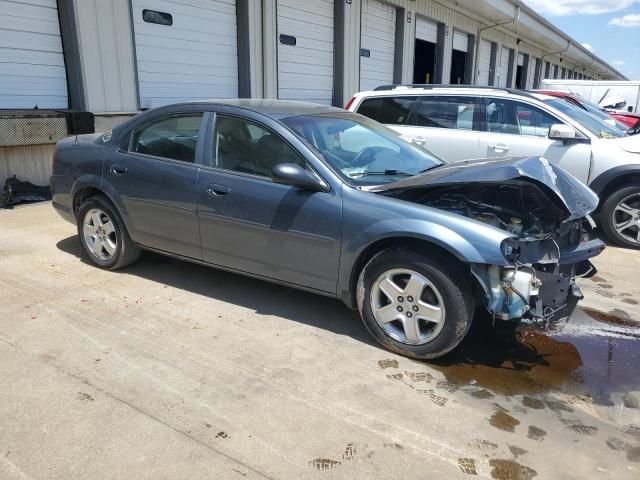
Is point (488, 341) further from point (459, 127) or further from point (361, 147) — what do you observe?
point (459, 127)

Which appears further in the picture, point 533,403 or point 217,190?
point 217,190

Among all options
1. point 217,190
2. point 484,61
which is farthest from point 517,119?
point 484,61

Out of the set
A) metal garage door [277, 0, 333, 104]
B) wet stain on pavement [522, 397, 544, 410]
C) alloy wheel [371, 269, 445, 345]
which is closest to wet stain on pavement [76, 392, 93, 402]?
alloy wheel [371, 269, 445, 345]

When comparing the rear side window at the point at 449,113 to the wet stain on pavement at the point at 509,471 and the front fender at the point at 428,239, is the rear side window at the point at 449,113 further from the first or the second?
the wet stain on pavement at the point at 509,471

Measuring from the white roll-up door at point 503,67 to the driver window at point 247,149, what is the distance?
80.4 ft

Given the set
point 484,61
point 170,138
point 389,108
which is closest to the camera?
point 170,138

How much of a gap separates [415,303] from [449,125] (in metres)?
4.51

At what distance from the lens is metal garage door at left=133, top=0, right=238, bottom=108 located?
924 cm

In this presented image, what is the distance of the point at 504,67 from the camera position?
87.2 feet

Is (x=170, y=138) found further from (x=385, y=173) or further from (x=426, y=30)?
(x=426, y=30)

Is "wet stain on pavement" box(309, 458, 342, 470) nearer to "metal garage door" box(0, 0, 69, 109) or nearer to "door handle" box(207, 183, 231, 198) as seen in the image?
"door handle" box(207, 183, 231, 198)

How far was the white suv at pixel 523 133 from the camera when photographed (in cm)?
623

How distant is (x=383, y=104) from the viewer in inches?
303

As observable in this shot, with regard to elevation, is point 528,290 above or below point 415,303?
above
